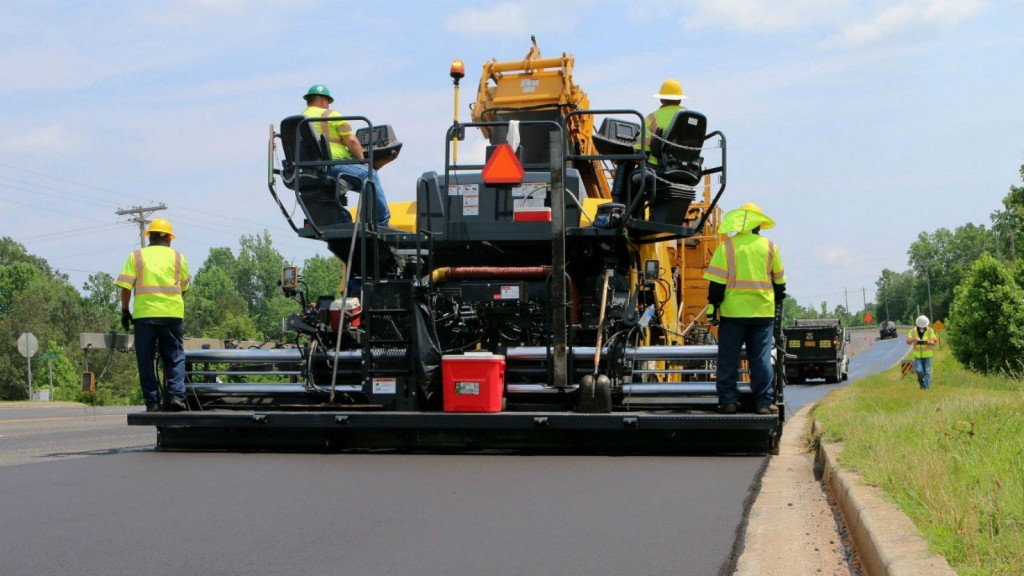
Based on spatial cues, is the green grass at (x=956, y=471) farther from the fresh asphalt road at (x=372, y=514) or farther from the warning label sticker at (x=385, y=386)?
the warning label sticker at (x=385, y=386)

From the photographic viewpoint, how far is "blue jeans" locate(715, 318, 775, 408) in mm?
8891

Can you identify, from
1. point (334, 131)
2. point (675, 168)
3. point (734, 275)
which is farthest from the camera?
point (334, 131)

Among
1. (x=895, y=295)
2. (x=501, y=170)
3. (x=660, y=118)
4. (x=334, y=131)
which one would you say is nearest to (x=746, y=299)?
(x=660, y=118)

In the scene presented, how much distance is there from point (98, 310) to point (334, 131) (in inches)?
4266

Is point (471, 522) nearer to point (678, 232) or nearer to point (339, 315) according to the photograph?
point (339, 315)

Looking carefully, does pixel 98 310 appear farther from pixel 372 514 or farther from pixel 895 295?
pixel 895 295

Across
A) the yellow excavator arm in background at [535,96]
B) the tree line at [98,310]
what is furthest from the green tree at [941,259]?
the yellow excavator arm in background at [535,96]

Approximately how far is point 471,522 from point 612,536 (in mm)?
769

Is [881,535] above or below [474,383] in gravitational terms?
below

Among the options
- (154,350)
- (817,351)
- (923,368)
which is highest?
(154,350)

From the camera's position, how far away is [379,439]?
9.15 m

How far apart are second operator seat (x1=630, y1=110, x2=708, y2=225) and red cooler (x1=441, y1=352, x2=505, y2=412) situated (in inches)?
81.9

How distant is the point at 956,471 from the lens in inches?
245

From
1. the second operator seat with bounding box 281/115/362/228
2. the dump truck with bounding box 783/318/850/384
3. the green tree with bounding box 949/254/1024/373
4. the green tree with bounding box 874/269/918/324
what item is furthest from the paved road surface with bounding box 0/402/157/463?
the green tree with bounding box 874/269/918/324
